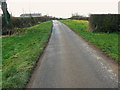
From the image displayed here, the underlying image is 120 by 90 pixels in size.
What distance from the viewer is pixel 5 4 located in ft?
63.3

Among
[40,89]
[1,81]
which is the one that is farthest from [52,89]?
[1,81]

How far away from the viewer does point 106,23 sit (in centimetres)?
1532

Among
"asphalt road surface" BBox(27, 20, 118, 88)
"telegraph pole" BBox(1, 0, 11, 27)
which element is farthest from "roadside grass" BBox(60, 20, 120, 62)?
"telegraph pole" BBox(1, 0, 11, 27)

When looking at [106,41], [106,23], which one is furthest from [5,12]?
[106,41]

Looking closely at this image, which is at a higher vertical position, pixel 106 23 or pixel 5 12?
pixel 5 12

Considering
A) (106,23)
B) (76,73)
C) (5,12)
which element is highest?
(5,12)

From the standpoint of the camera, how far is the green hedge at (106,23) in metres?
14.9

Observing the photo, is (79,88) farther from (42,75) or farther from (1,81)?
(1,81)

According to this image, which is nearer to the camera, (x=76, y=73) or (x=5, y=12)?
(x=76, y=73)

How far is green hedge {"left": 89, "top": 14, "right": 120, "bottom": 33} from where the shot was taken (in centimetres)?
1494

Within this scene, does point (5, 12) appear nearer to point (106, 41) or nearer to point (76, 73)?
point (106, 41)

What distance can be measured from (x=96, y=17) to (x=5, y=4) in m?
16.7

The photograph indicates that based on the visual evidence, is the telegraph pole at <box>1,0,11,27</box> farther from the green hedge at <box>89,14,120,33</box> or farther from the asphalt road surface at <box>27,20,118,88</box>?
the asphalt road surface at <box>27,20,118,88</box>

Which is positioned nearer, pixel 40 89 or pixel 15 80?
pixel 40 89
